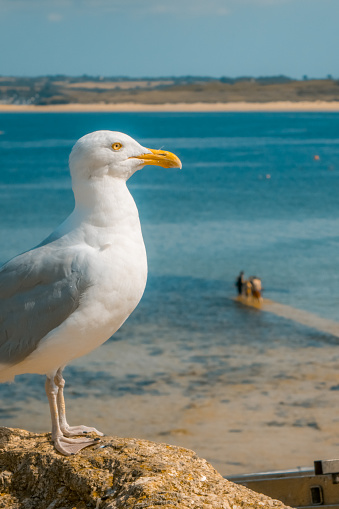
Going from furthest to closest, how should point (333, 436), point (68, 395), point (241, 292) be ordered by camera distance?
point (241, 292) < point (68, 395) < point (333, 436)

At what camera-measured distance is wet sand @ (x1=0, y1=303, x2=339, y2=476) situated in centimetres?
1274

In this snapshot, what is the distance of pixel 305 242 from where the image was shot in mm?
32344

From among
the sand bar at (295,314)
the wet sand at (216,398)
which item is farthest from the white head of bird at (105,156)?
the sand bar at (295,314)

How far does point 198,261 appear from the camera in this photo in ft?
92.6

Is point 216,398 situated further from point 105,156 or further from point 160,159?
point 105,156

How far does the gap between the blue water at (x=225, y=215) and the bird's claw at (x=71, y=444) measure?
17.1 metres

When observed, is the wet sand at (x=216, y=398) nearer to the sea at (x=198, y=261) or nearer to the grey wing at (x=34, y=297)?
the sea at (x=198, y=261)

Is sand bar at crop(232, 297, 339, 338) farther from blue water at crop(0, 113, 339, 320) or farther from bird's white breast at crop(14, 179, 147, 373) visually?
bird's white breast at crop(14, 179, 147, 373)

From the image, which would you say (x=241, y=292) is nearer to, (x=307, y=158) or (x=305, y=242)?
(x=305, y=242)

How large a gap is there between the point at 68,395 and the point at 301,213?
28.9m

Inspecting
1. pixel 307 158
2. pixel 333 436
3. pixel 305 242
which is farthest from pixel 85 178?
pixel 307 158

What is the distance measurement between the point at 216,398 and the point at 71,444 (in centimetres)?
1077

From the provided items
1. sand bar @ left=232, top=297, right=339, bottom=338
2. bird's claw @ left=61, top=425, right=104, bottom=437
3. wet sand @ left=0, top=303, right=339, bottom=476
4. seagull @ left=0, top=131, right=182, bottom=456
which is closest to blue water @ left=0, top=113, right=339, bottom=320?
sand bar @ left=232, top=297, right=339, bottom=338

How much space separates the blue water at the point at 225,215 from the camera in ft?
86.3
